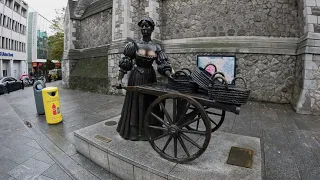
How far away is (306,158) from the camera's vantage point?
3.17m

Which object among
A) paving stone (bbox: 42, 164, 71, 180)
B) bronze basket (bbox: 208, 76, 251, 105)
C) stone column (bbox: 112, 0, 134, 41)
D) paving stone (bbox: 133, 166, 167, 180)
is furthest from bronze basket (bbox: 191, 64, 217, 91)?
stone column (bbox: 112, 0, 134, 41)

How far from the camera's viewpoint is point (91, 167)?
296 centimetres

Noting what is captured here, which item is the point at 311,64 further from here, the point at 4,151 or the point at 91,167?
the point at 4,151

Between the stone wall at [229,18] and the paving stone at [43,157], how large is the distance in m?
7.80

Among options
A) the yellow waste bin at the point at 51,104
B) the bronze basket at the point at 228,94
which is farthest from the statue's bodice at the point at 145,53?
the yellow waste bin at the point at 51,104

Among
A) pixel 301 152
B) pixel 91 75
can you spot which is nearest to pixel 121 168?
pixel 301 152

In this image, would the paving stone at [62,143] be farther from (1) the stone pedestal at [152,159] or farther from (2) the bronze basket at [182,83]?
(2) the bronze basket at [182,83]

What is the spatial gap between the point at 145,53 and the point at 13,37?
4085cm

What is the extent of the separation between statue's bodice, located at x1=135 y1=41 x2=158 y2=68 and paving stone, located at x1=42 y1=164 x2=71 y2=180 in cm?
211

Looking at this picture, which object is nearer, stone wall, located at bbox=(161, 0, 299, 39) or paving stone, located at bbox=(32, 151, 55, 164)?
paving stone, located at bbox=(32, 151, 55, 164)

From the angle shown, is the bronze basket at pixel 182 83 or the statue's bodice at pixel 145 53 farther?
the statue's bodice at pixel 145 53

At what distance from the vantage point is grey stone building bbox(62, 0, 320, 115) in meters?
6.16

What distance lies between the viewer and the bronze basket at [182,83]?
253 centimetres

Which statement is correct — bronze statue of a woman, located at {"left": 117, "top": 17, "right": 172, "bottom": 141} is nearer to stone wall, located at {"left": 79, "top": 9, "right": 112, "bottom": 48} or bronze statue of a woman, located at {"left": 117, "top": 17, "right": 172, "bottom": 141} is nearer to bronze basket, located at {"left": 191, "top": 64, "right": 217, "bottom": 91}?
bronze basket, located at {"left": 191, "top": 64, "right": 217, "bottom": 91}
